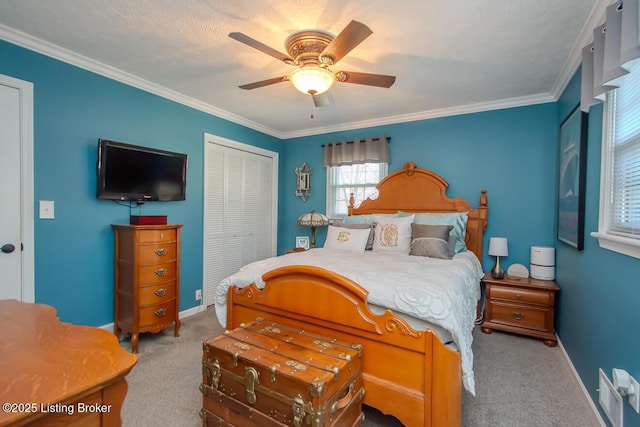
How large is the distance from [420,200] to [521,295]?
4.78ft

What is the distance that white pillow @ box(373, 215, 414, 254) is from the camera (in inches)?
124

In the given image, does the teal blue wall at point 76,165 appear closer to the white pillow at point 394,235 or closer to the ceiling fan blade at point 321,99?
the ceiling fan blade at point 321,99

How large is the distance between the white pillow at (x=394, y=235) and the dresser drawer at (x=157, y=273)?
6.81ft

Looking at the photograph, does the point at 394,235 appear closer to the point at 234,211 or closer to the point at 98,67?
the point at 234,211

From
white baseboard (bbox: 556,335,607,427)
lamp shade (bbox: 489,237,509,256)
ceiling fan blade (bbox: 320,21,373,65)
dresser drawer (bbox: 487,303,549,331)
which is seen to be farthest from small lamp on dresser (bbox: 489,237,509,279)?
ceiling fan blade (bbox: 320,21,373,65)

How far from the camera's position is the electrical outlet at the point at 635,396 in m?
1.25

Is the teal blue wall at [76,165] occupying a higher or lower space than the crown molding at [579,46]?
lower

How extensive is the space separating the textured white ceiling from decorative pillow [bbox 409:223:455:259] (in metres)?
1.43

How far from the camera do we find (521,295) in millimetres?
2865

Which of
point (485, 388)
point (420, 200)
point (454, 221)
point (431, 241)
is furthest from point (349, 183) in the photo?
point (485, 388)

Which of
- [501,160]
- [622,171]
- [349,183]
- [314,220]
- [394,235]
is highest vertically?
[501,160]

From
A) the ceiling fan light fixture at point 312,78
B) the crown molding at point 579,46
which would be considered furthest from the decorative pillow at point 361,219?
the crown molding at point 579,46

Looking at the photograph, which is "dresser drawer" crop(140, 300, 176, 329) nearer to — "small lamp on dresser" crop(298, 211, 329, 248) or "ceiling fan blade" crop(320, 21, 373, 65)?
"small lamp on dresser" crop(298, 211, 329, 248)

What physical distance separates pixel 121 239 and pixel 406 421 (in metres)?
2.68
